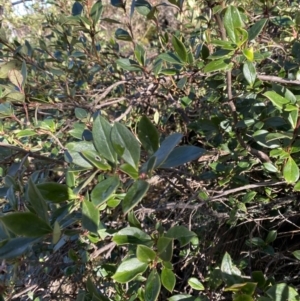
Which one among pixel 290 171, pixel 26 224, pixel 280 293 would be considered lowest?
pixel 280 293

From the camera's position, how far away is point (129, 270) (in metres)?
0.75

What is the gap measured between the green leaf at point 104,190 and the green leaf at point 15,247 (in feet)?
0.44

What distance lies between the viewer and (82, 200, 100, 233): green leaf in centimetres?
68

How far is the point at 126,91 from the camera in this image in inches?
71.9

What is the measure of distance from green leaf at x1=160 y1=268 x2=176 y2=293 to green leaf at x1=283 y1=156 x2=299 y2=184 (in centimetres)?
34

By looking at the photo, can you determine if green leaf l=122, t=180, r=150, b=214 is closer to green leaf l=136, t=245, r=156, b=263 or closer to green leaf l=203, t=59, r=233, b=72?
green leaf l=136, t=245, r=156, b=263

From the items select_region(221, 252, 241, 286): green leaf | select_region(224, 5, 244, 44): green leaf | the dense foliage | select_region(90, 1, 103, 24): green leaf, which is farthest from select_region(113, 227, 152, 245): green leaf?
select_region(90, 1, 103, 24): green leaf

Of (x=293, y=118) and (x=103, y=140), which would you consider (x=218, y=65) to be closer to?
(x=293, y=118)

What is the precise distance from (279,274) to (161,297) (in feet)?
1.48

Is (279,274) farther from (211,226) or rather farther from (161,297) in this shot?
(161,297)

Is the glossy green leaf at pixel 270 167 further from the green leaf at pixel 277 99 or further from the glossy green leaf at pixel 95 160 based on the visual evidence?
the glossy green leaf at pixel 95 160

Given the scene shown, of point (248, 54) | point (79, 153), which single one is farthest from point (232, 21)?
point (79, 153)

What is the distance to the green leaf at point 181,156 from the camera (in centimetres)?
71

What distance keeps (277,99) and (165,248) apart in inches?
16.1
